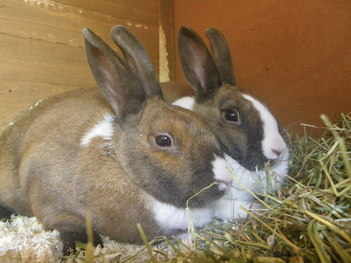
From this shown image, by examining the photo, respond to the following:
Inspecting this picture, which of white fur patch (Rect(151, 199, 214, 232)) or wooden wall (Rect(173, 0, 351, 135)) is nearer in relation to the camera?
white fur patch (Rect(151, 199, 214, 232))

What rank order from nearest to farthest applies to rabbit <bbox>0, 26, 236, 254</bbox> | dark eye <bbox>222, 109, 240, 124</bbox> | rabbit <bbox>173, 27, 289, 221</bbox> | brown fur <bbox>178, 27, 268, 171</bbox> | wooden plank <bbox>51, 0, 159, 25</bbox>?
1. rabbit <bbox>0, 26, 236, 254</bbox>
2. rabbit <bbox>173, 27, 289, 221</bbox>
3. brown fur <bbox>178, 27, 268, 171</bbox>
4. dark eye <bbox>222, 109, 240, 124</bbox>
5. wooden plank <bbox>51, 0, 159, 25</bbox>

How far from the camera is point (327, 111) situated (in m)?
2.68

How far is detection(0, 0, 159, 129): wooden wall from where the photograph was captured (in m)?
2.72

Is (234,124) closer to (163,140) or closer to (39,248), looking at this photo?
(163,140)

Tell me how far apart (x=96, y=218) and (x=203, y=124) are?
0.68 metres

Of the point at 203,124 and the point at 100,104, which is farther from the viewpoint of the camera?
the point at 100,104

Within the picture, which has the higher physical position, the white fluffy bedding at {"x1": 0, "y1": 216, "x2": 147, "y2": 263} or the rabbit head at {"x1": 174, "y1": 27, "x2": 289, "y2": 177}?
the rabbit head at {"x1": 174, "y1": 27, "x2": 289, "y2": 177}

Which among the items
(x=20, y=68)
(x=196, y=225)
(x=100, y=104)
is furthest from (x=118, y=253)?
(x=20, y=68)

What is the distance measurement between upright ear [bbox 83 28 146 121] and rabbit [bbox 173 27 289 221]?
1.69 ft

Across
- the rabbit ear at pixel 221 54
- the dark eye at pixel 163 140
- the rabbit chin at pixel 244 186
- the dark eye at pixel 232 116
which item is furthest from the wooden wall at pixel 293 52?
the dark eye at pixel 163 140

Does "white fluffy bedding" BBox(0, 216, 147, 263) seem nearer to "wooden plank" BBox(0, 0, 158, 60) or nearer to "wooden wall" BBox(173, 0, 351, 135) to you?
"wooden plank" BBox(0, 0, 158, 60)

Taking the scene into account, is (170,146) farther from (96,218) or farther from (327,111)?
(327,111)

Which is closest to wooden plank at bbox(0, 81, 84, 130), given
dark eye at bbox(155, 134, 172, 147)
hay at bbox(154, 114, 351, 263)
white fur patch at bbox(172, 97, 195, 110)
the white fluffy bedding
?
the white fluffy bedding

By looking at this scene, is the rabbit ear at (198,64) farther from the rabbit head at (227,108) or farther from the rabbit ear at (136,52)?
the rabbit ear at (136,52)
